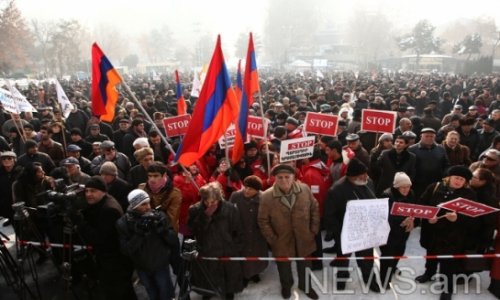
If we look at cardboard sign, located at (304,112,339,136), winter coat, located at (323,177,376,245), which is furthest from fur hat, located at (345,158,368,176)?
cardboard sign, located at (304,112,339,136)

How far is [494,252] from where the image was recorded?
4.68 meters

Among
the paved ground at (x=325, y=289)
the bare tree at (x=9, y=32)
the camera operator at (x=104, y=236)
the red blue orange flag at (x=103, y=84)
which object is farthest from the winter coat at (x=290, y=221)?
the bare tree at (x=9, y=32)

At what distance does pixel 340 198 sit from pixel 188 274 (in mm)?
1897

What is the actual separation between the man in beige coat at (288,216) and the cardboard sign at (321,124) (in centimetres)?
284

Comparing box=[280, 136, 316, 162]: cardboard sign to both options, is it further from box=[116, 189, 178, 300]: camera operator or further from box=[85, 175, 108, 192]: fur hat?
box=[85, 175, 108, 192]: fur hat

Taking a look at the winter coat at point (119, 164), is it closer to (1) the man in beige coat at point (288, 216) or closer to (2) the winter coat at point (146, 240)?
(2) the winter coat at point (146, 240)

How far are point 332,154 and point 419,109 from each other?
9.88 metres

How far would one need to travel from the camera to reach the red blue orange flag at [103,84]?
527 centimetres

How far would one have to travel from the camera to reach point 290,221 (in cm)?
465

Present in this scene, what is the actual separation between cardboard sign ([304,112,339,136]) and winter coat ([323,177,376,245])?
2.67 meters

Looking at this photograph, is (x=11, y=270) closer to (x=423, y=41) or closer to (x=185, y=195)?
(x=185, y=195)

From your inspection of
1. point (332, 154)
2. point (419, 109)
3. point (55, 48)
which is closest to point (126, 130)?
point (332, 154)

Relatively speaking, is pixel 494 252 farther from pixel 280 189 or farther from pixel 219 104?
pixel 219 104

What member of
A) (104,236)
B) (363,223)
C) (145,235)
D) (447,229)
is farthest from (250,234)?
(447,229)
